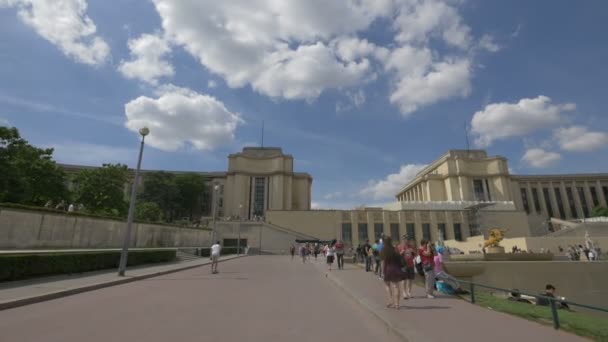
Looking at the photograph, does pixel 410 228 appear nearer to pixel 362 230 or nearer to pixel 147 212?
pixel 362 230

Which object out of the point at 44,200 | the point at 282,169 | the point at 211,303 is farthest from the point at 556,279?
the point at 282,169

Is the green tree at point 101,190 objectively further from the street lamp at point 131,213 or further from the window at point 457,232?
the window at point 457,232

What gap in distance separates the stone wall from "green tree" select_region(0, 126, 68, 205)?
31.4 feet

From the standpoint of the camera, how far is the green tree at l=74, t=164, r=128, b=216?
4209 centimetres

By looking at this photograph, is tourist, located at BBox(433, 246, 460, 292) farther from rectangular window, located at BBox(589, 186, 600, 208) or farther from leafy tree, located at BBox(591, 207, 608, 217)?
rectangular window, located at BBox(589, 186, 600, 208)

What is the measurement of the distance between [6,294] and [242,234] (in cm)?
4690

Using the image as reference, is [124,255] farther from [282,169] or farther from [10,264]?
[282,169]

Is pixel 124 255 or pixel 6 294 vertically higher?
pixel 124 255

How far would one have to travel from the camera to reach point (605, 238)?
39.0m

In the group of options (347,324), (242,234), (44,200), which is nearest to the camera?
(347,324)

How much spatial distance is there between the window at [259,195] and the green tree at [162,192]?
1884 cm

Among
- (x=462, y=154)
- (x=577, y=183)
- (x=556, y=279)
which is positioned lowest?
(x=556, y=279)

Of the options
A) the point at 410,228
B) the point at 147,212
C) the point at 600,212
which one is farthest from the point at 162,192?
the point at 600,212

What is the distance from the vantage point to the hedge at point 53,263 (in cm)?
1020
